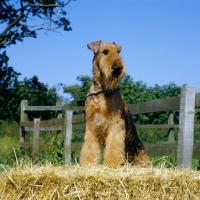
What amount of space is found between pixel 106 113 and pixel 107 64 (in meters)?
0.49

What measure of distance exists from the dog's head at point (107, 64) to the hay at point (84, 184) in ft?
4.13

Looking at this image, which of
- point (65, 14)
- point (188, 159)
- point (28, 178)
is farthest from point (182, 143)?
point (65, 14)

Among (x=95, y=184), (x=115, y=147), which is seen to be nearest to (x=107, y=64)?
(x=115, y=147)

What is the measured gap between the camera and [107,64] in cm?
437

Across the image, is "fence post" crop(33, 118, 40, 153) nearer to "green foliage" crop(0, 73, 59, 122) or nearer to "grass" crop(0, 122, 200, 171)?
"grass" crop(0, 122, 200, 171)

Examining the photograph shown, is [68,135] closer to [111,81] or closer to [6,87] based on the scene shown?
[111,81]

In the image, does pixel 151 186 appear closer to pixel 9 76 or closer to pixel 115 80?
pixel 115 80

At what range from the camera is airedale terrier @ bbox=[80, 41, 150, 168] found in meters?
4.42

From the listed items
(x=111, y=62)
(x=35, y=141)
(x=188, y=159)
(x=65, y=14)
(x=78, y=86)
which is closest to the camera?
(x=111, y=62)

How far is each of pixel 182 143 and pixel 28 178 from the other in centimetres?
222

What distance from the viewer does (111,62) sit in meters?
4.32

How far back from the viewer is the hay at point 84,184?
318 centimetres

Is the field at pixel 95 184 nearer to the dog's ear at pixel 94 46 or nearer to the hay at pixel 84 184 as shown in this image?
the hay at pixel 84 184

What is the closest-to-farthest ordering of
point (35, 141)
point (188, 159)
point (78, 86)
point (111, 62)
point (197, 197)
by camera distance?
point (197, 197), point (111, 62), point (188, 159), point (35, 141), point (78, 86)
